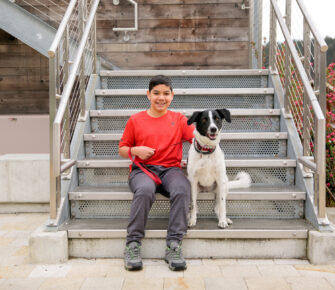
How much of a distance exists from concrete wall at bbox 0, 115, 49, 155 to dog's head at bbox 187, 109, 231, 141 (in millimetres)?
3329

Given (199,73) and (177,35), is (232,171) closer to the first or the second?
(199,73)

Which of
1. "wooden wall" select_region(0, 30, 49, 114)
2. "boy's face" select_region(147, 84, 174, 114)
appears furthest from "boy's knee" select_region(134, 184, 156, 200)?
"wooden wall" select_region(0, 30, 49, 114)

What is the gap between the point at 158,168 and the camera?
7.94 ft

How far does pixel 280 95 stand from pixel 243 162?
83 cm

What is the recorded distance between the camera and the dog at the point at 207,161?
89.0 inches

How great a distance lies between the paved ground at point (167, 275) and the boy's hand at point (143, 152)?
66 cm

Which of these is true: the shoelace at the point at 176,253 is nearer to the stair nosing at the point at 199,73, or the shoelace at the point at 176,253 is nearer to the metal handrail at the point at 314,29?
the metal handrail at the point at 314,29

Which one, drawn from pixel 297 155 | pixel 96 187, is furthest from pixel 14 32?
pixel 297 155

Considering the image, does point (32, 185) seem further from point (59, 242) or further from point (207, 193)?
point (207, 193)

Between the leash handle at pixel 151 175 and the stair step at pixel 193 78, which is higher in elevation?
the stair step at pixel 193 78

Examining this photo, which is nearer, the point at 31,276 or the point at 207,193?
the point at 31,276

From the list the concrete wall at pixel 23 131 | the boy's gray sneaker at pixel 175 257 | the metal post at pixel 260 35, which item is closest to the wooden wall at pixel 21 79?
the concrete wall at pixel 23 131

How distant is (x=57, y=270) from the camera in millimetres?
2100

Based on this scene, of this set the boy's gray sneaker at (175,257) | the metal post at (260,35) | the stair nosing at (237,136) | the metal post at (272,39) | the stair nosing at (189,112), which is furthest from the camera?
the metal post at (260,35)
